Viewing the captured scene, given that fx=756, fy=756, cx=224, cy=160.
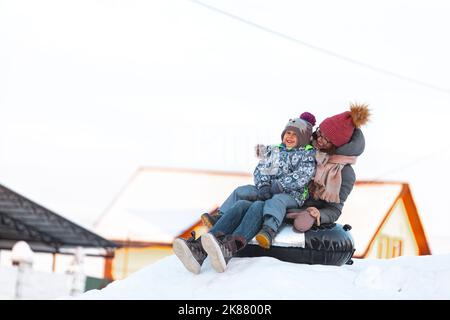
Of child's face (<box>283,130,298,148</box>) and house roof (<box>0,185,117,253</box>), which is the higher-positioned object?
child's face (<box>283,130,298,148</box>)

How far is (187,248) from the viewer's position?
3.99 m

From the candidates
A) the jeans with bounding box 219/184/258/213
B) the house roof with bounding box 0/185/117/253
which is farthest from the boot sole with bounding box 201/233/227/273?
the house roof with bounding box 0/185/117/253

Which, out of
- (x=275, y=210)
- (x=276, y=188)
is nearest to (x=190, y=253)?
(x=275, y=210)

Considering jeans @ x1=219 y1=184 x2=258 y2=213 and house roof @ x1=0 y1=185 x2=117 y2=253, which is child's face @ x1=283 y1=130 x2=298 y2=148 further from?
house roof @ x1=0 y1=185 x2=117 y2=253

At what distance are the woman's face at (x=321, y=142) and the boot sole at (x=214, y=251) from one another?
0.94 meters

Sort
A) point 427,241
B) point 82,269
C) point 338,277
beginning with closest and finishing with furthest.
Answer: point 338,277 → point 427,241 → point 82,269

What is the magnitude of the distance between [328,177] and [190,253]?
91 cm

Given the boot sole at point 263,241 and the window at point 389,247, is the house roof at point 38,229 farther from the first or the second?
the boot sole at point 263,241

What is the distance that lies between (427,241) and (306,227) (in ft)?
18.0

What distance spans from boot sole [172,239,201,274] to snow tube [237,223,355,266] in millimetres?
350

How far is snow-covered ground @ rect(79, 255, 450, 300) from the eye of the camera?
12.2 feet

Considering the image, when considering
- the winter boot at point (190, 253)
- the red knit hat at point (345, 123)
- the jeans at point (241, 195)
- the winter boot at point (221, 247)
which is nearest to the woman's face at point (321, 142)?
the red knit hat at point (345, 123)
